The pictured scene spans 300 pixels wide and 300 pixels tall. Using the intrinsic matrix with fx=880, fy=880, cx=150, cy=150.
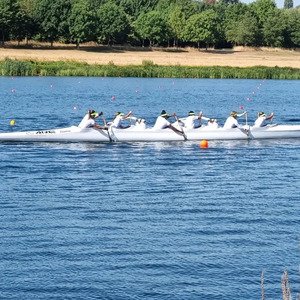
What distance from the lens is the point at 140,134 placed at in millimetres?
41094

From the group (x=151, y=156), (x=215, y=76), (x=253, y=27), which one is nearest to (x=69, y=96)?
(x=215, y=76)

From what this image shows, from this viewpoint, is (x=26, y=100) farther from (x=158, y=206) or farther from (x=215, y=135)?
(x=158, y=206)

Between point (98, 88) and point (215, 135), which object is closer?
point (215, 135)

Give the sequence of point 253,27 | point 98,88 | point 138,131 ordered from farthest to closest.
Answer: point 253,27 → point 98,88 → point 138,131

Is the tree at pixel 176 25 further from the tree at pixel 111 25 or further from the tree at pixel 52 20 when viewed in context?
the tree at pixel 52 20

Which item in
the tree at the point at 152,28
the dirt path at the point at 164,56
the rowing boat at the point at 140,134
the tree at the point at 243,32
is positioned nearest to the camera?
the rowing boat at the point at 140,134

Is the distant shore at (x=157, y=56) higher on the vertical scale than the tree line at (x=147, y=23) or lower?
lower

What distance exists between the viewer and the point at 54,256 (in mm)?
21203

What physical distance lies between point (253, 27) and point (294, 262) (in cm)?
12499

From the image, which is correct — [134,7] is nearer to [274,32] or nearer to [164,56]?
[274,32]

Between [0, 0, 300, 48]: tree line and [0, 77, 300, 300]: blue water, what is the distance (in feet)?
260

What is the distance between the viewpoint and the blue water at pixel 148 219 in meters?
19.6

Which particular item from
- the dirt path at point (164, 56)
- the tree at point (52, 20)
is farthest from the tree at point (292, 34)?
the tree at point (52, 20)

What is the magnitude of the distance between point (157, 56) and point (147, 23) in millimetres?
16583
